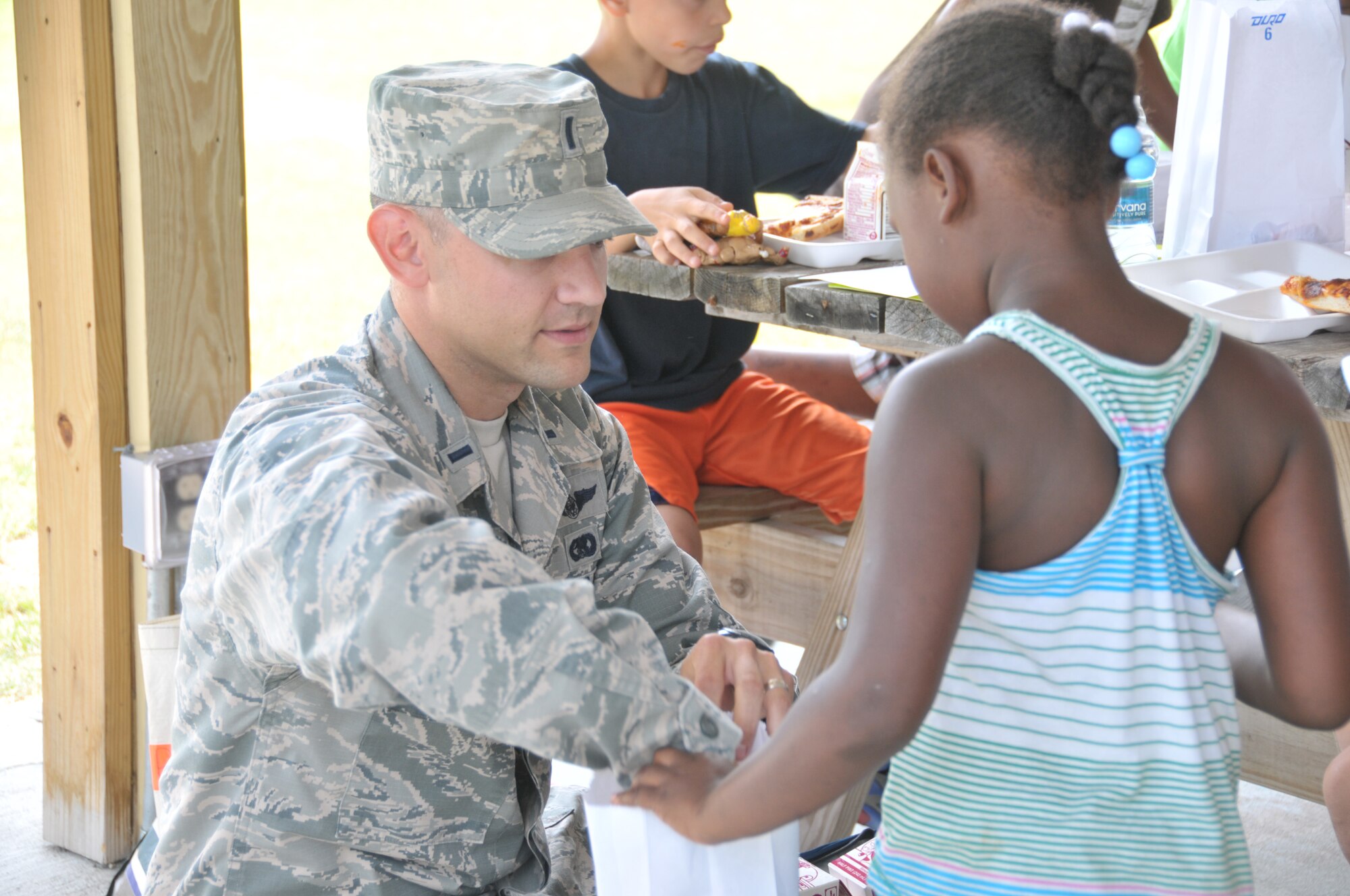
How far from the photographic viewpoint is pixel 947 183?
1.22 m

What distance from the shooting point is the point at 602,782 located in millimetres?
1286

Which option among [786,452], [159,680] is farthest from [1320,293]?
[159,680]

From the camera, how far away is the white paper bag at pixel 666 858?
1.27 meters

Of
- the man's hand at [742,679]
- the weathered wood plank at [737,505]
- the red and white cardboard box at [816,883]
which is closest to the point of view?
the man's hand at [742,679]

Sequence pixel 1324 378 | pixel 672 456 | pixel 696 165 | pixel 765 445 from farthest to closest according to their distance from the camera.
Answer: pixel 696 165 < pixel 765 445 < pixel 672 456 < pixel 1324 378

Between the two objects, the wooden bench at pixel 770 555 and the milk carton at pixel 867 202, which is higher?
the milk carton at pixel 867 202

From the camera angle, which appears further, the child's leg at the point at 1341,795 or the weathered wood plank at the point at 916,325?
the weathered wood plank at the point at 916,325

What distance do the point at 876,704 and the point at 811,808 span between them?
128 millimetres

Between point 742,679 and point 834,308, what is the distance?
75cm

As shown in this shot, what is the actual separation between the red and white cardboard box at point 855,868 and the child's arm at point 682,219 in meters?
1.00

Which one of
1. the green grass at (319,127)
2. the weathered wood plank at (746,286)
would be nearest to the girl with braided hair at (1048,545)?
the weathered wood plank at (746,286)

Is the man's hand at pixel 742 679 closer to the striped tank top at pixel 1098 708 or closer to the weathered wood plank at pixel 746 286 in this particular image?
the striped tank top at pixel 1098 708

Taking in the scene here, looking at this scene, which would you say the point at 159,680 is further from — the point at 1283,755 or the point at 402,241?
the point at 1283,755

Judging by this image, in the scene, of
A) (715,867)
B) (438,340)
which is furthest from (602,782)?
(438,340)
